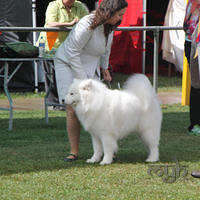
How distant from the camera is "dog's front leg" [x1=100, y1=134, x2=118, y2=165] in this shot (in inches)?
176

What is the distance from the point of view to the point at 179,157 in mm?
4879

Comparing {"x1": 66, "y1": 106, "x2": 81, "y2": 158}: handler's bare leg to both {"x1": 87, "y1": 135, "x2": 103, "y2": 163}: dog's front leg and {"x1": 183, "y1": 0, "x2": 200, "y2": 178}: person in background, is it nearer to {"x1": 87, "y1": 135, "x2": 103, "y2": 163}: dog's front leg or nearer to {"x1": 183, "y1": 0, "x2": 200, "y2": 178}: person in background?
{"x1": 87, "y1": 135, "x2": 103, "y2": 163}: dog's front leg

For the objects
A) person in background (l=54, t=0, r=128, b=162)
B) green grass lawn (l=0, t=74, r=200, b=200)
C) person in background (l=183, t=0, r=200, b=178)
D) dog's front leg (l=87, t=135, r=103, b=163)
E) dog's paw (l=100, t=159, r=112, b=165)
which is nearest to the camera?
green grass lawn (l=0, t=74, r=200, b=200)

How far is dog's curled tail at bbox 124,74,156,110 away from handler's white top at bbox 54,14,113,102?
1.52 feet

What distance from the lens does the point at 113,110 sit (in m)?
4.38

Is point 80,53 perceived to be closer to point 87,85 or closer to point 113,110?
point 87,85

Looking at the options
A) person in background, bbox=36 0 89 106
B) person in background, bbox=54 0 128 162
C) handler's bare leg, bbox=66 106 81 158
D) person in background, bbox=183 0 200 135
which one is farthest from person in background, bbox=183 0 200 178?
person in background, bbox=36 0 89 106

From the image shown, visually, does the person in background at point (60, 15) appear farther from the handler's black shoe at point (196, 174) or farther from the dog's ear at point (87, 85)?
the handler's black shoe at point (196, 174)

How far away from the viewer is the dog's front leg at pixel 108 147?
14.7 feet

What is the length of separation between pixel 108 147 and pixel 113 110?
40 centimetres

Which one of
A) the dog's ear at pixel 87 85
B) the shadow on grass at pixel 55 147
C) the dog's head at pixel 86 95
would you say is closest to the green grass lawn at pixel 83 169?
the shadow on grass at pixel 55 147

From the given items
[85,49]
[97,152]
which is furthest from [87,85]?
[97,152]

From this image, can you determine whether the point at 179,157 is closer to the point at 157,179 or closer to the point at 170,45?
the point at 157,179

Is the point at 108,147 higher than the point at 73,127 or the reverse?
the reverse
